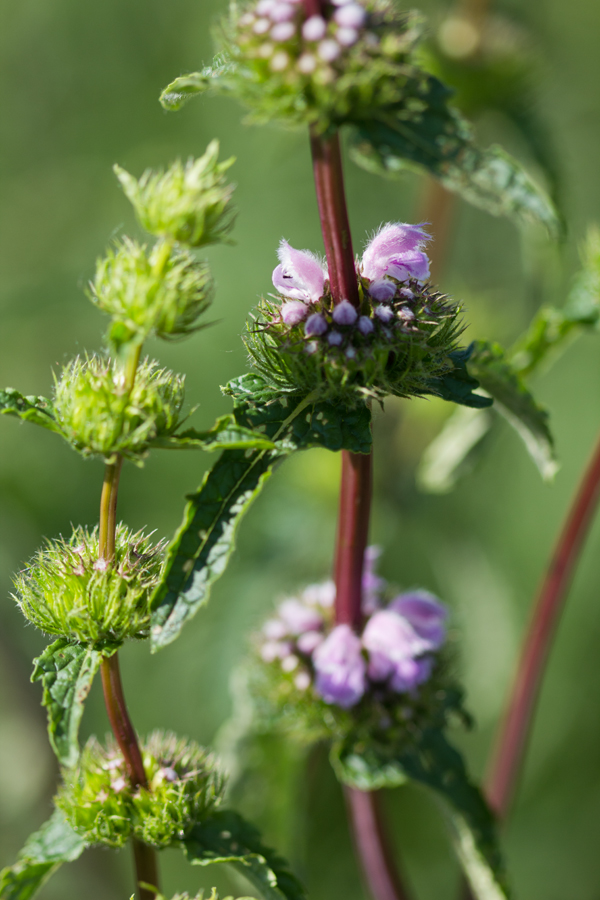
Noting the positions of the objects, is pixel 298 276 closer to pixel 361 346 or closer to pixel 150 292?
pixel 361 346

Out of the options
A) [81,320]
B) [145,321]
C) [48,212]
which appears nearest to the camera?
[145,321]

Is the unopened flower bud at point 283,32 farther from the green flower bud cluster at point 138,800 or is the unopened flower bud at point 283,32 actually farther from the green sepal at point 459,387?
the green flower bud cluster at point 138,800

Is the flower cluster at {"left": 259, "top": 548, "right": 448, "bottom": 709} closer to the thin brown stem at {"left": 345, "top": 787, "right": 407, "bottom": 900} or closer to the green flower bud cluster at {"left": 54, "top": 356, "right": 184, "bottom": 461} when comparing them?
the thin brown stem at {"left": 345, "top": 787, "right": 407, "bottom": 900}

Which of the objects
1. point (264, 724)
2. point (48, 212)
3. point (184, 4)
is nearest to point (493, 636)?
point (264, 724)

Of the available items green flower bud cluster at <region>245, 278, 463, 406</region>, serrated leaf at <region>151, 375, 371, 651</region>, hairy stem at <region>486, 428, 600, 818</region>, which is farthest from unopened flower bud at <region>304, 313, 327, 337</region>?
hairy stem at <region>486, 428, 600, 818</region>

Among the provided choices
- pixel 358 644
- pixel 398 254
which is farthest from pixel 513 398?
pixel 358 644

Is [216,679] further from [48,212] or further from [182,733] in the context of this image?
[48,212]

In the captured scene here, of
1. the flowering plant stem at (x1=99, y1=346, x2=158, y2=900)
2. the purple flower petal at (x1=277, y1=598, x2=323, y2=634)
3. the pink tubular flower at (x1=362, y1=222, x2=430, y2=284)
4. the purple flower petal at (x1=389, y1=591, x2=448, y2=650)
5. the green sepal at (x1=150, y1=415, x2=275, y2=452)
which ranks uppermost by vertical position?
the pink tubular flower at (x1=362, y1=222, x2=430, y2=284)
